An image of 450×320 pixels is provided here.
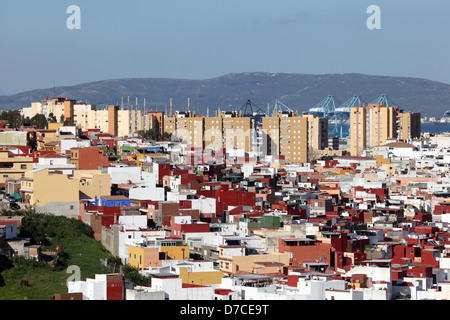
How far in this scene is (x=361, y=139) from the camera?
6919 cm

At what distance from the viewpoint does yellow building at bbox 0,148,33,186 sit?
27438mm

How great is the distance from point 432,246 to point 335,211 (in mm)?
5037

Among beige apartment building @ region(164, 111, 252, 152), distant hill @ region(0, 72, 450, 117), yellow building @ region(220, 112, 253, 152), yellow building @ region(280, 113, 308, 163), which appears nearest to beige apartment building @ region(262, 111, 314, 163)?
yellow building @ region(280, 113, 308, 163)

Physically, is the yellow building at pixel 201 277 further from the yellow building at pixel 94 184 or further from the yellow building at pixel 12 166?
the yellow building at pixel 12 166

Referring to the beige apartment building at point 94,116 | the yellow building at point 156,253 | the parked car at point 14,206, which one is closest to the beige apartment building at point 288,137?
the beige apartment building at point 94,116

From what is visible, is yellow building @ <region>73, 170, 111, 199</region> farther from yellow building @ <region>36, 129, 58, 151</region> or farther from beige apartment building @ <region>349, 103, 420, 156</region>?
beige apartment building @ <region>349, 103, 420, 156</region>

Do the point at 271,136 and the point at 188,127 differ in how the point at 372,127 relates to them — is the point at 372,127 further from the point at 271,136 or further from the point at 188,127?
the point at 188,127

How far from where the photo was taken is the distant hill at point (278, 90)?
15012cm

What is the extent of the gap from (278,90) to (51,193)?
145 m

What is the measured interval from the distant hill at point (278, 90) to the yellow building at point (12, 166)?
112 m

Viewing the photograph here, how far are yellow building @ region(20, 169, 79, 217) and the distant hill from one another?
380ft

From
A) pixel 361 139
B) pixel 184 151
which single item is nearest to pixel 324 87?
pixel 361 139

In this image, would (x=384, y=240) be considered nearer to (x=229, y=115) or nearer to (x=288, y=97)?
(x=229, y=115)

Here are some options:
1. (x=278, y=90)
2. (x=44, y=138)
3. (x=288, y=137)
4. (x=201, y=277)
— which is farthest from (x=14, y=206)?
(x=278, y=90)
